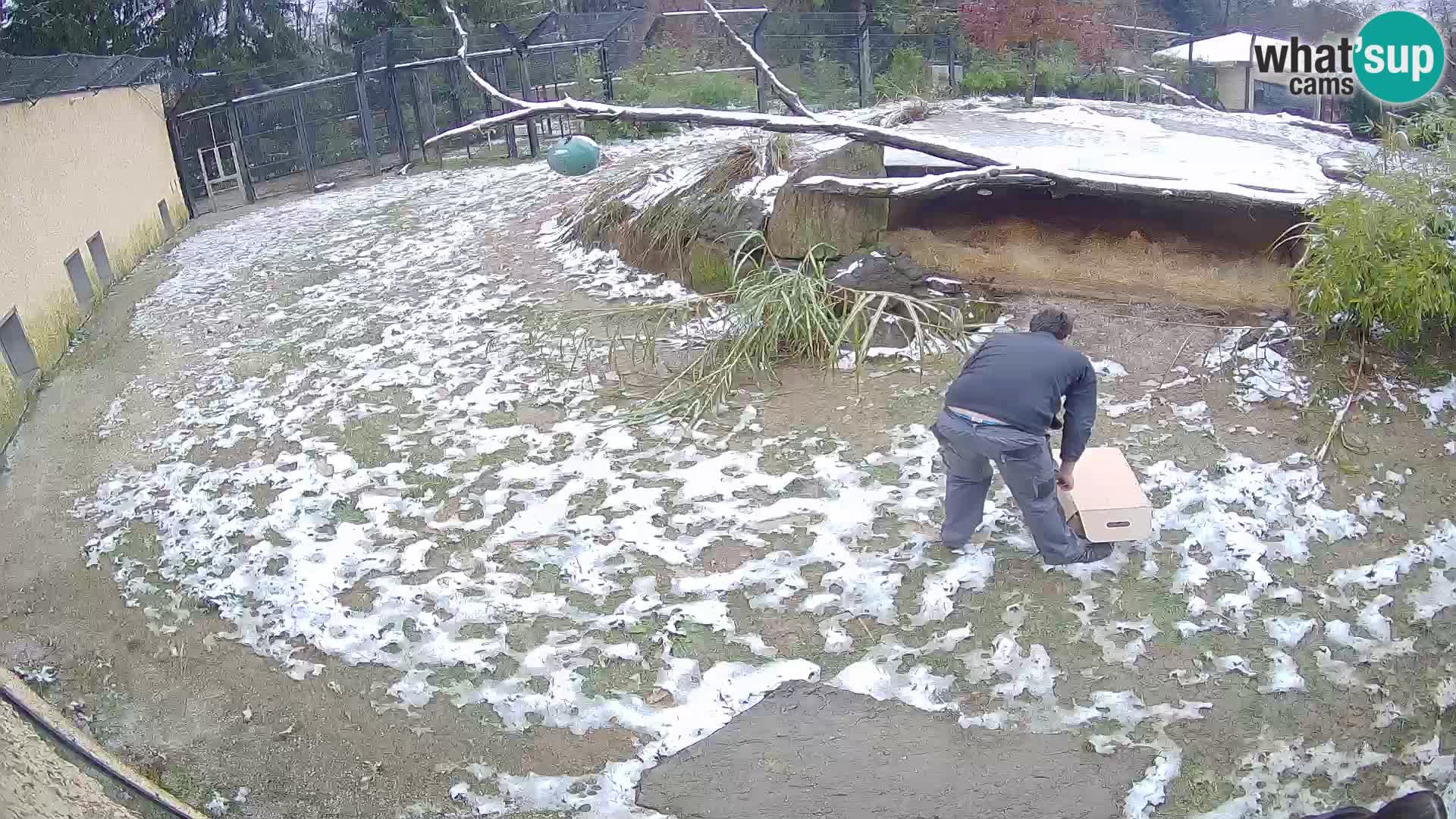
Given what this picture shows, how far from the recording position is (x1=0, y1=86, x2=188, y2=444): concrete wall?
7.19 metres

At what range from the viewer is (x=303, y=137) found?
13.7 metres

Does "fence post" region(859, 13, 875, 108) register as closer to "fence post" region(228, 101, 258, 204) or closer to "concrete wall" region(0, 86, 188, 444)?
"fence post" region(228, 101, 258, 204)

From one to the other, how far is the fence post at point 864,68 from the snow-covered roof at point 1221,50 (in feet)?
19.6

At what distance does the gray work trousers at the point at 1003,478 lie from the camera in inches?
154

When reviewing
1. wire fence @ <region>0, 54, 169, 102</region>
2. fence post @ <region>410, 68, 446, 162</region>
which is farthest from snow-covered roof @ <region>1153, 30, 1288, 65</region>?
wire fence @ <region>0, 54, 169, 102</region>

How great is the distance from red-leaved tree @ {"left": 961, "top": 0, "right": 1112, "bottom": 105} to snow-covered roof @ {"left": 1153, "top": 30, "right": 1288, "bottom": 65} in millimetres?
4083

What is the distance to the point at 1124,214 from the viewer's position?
22.0 ft

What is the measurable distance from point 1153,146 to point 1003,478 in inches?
208

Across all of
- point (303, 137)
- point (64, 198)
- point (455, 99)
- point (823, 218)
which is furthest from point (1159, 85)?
point (64, 198)

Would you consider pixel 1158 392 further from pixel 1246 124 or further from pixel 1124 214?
pixel 1246 124

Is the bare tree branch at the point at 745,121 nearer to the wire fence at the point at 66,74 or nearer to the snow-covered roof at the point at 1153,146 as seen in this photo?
the snow-covered roof at the point at 1153,146

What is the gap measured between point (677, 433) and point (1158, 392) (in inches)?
104

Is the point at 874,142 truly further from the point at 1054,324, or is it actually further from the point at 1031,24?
the point at 1031,24

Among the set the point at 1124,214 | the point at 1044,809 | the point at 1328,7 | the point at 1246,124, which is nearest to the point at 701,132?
the point at 1246,124
